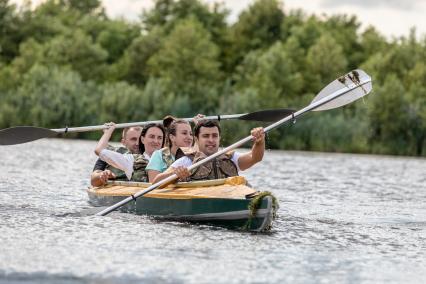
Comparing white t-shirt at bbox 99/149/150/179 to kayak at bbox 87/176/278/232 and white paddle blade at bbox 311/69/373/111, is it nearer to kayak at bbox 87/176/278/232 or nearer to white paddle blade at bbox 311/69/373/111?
kayak at bbox 87/176/278/232

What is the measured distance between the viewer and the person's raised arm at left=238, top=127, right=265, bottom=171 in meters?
12.7

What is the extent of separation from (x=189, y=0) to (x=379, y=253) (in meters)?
75.3

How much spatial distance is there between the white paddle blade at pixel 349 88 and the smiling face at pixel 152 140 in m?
2.42

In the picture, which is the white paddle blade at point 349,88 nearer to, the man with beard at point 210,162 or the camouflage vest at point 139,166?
the man with beard at point 210,162

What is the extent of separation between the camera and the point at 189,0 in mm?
85750

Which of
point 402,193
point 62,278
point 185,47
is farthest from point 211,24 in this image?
point 62,278

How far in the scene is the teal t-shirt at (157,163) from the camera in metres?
14.3

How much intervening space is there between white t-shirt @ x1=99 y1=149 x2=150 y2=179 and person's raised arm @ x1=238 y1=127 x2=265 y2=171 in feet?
7.69

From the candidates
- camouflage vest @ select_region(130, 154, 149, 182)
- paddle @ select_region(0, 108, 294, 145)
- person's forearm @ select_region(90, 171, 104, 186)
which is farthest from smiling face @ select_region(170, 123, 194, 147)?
person's forearm @ select_region(90, 171, 104, 186)

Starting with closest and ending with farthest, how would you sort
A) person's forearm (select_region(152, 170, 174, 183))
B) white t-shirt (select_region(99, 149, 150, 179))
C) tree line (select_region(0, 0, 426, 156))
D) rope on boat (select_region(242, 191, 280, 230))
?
rope on boat (select_region(242, 191, 280, 230)), person's forearm (select_region(152, 170, 174, 183)), white t-shirt (select_region(99, 149, 150, 179)), tree line (select_region(0, 0, 426, 156))

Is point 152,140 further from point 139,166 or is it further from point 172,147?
point 172,147

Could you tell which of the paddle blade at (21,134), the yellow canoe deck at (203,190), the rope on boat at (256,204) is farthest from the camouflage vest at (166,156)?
the paddle blade at (21,134)

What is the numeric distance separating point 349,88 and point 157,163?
2975mm

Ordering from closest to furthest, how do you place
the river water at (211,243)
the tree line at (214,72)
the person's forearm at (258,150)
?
1. the river water at (211,243)
2. the person's forearm at (258,150)
3. the tree line at (214,72)
